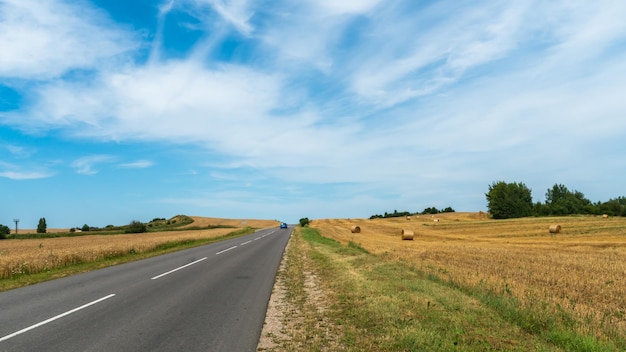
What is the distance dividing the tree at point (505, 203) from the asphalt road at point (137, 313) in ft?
271

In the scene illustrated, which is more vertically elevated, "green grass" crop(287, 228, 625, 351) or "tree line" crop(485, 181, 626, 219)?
"tree line" crop(485, 181, 626, 219)

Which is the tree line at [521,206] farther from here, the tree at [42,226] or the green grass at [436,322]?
the tree at [42,226]

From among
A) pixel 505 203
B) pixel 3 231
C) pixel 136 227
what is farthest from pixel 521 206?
pixel 3 231

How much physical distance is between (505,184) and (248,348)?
96278 mm

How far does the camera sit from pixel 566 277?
13.0m

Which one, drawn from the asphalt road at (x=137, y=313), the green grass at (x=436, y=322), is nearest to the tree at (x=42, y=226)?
the asphalt road at (x=137, y=313)

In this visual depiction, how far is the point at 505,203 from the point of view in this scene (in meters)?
85.3

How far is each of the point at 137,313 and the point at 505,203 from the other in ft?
294

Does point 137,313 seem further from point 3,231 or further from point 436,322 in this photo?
point 3,231

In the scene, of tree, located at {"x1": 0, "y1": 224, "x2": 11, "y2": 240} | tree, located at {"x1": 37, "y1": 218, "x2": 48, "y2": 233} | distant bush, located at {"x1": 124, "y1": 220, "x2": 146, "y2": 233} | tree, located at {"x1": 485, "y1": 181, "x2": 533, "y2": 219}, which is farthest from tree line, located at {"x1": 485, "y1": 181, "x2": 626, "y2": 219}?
tree, located at {"x1": 37, "y1": 218, "x2": 48, "y2": 233}

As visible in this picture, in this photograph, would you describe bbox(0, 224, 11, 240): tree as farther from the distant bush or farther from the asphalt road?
the asphalt road

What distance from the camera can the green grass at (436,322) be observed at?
6371 millimetres

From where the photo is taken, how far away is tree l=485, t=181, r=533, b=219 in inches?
3332

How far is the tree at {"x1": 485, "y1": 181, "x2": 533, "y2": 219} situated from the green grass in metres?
82.4
